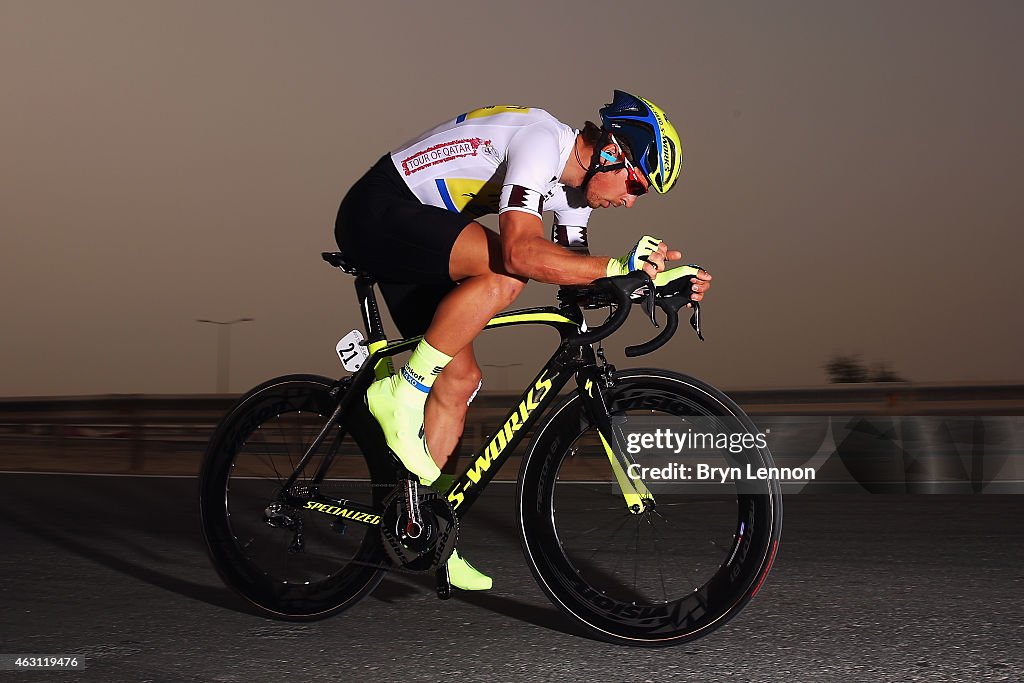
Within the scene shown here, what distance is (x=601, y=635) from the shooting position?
11.8 feet

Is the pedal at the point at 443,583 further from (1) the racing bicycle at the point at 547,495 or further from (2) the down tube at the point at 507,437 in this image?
(2) the down tube at the point at 507,437

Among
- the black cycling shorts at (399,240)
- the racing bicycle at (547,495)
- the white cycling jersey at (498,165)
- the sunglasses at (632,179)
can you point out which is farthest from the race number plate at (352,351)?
the sunglasses at (632,179)

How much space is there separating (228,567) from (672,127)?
2.27m

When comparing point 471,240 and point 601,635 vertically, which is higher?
point 471,240

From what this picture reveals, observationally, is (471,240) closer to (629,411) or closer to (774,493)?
(629,411)

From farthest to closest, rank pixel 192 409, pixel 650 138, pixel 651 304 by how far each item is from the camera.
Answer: pixel 192 409 < pixel 650 138 < pixel 651 304

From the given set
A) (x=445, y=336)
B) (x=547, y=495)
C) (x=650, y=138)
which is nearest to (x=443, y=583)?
(x=547, y=495)

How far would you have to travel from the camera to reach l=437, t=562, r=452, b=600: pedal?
3829 mm

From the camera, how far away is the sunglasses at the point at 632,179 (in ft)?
12.5

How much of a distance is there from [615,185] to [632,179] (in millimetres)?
79

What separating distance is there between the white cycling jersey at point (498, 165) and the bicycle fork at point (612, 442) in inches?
22.7

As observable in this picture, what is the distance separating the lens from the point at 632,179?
388cm

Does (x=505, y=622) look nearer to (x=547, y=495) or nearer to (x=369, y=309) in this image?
(x=547, y=495)

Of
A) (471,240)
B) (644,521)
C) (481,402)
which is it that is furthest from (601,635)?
(481,402)
